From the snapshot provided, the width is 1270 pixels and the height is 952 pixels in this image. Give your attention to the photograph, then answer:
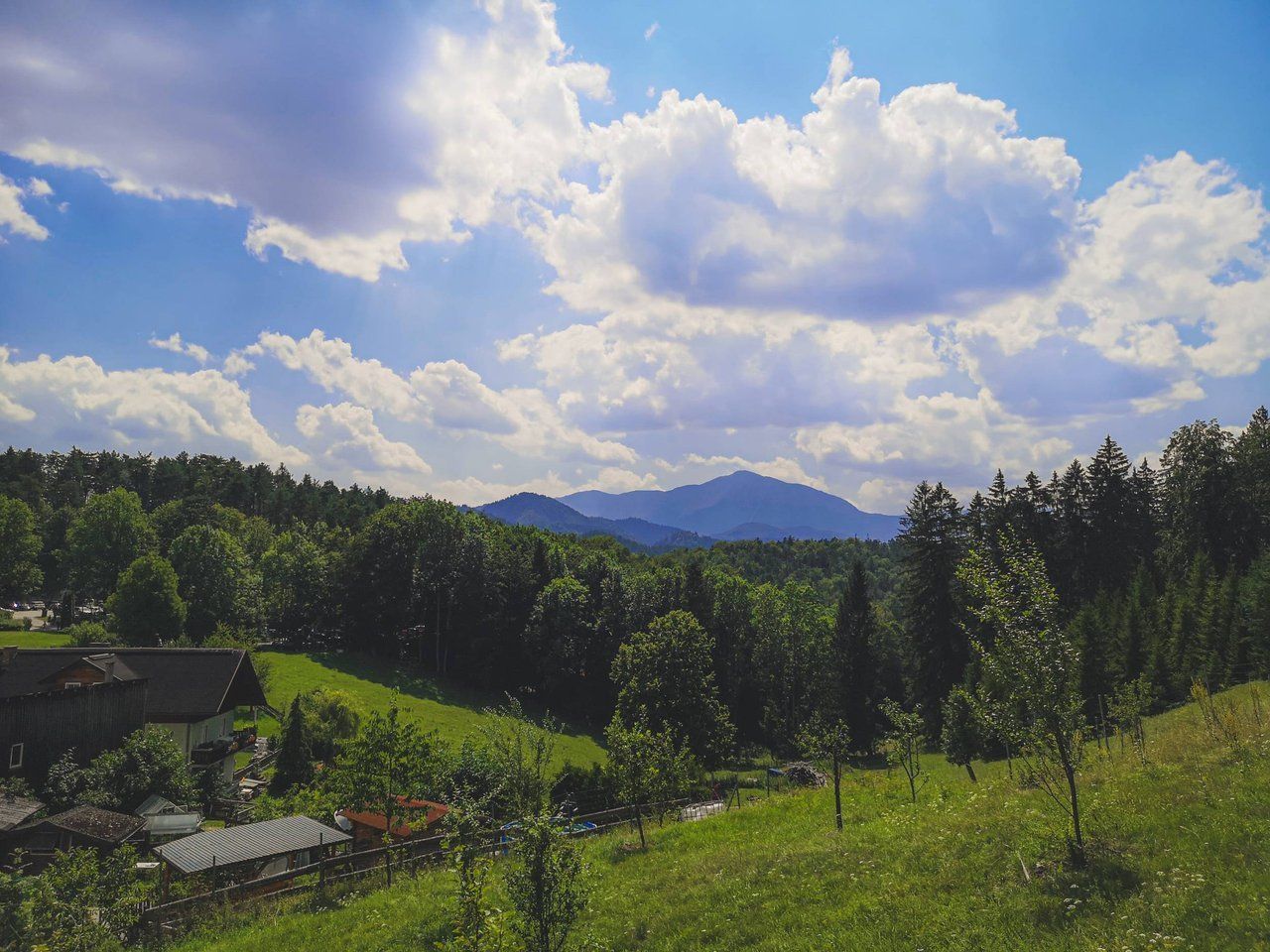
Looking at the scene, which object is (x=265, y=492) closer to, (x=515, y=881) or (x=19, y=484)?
(x=19, y=484)

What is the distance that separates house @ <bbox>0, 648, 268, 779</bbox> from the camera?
131 ft

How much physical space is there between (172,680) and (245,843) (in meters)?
27.2

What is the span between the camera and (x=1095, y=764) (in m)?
20.3

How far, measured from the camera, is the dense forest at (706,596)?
156ft

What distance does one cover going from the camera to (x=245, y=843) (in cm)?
2314

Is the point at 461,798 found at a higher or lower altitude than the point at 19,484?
lower

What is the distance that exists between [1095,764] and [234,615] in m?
86.0

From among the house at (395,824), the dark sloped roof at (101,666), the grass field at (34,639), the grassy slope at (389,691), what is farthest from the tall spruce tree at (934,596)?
the grass field at (34,639)

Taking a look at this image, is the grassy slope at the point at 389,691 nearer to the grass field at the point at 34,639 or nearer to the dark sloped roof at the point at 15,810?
the grass field at the point at 34,639

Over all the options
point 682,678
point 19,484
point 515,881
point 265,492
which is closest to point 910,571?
point 682,678

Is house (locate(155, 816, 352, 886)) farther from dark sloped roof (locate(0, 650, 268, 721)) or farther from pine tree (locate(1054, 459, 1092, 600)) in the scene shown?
pine tree (locate(1054, 459, 1092, 600))

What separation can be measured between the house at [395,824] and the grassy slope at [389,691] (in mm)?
21845

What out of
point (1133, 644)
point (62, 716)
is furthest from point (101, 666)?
point (1133, 644)

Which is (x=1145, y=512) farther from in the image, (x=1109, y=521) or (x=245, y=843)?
(x=245, y=843)
